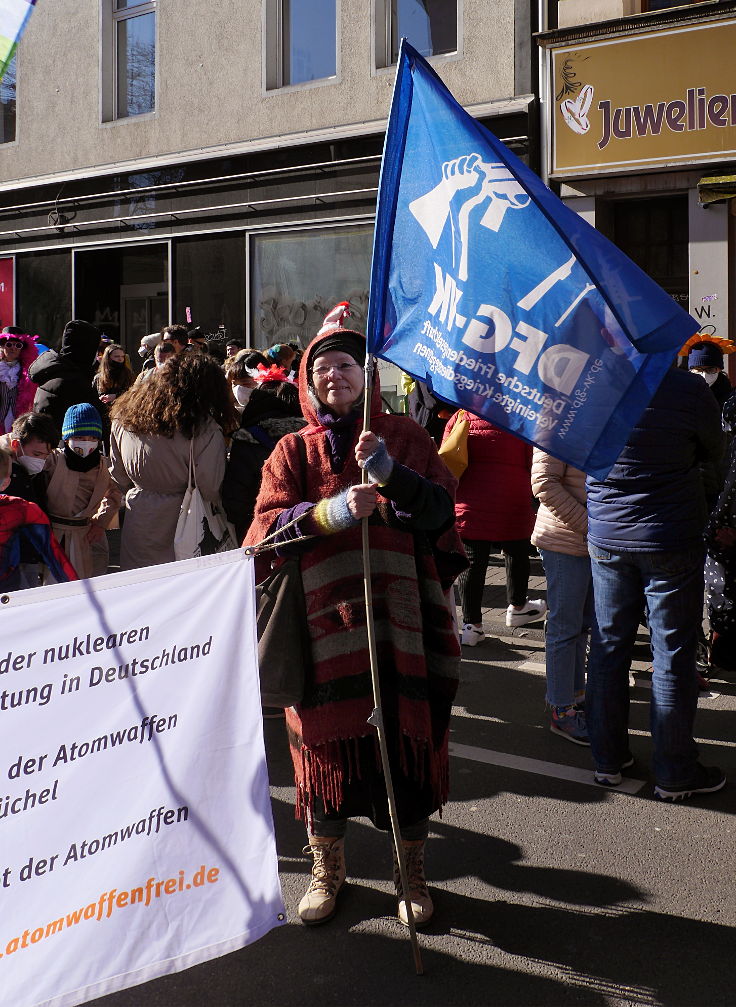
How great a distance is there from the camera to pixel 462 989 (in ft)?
10.2

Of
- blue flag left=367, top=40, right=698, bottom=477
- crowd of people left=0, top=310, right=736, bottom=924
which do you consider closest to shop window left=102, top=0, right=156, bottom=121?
crowd of people left=0, top=310, right=736, bottom=924

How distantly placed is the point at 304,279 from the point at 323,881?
1073 centimetres

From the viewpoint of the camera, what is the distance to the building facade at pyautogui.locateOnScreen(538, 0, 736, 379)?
418 inches

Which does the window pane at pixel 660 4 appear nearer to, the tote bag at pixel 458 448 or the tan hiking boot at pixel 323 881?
the tote bag at pixel 458 448

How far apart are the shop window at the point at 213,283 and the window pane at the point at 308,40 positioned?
7.12ft

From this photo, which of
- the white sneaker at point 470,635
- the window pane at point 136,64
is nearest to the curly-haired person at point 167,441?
the white sneaker at point 470,635

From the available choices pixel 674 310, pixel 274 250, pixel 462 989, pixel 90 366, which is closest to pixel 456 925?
pixel 462 989

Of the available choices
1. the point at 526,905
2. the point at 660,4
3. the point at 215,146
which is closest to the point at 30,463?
the point at 526,905

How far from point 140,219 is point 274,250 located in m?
2.48

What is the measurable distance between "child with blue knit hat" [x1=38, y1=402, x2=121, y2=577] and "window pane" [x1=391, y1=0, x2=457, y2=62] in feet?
27.8

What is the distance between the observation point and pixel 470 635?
6965 millimetres

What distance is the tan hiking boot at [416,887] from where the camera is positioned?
3.46 m

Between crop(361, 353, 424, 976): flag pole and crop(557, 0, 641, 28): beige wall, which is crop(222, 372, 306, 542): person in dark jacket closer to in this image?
crop(361, 353, 424, 976): flag pole

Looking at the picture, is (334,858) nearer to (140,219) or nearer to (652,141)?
(652,141)
